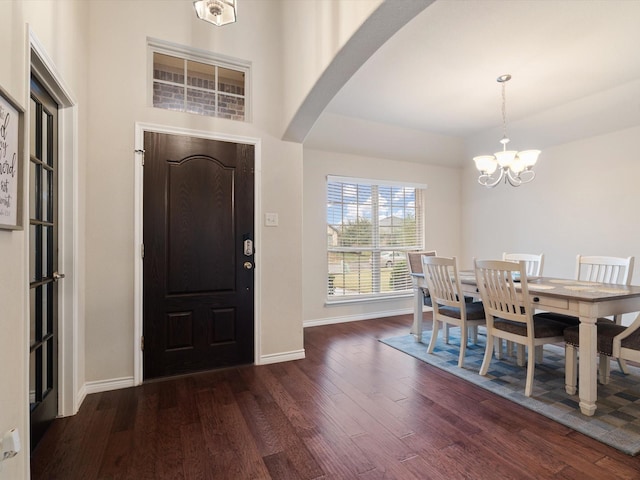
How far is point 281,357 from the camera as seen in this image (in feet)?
9.96

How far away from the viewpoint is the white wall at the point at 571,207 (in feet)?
12.0

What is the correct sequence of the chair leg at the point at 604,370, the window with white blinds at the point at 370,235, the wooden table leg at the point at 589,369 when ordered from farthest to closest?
the window with white blinds at the point at 370,235, the chair leg at the point at 604,370, the wooden table leg at the point at 589,369

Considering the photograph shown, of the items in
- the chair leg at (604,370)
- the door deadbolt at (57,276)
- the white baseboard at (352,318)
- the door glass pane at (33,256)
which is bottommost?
the white baseboard at (352,318)

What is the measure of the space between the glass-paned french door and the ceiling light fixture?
3.30 feet

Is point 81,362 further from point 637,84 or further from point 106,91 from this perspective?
point 637,84

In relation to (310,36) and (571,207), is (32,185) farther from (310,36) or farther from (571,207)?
(571,207)

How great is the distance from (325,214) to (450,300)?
6.89ft

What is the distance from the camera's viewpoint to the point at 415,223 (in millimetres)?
5312

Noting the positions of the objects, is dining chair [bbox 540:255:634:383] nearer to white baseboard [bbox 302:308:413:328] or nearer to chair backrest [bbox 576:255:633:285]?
chair backrest [bbox 576:255:633:285]

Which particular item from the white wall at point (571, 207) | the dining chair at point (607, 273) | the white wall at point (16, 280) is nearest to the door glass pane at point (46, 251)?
the white wall at point (16, 280)

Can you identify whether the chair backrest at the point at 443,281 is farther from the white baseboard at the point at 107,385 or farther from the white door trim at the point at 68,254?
the white door trim at the point at 68,254

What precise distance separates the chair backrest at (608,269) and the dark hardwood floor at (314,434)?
1789mm

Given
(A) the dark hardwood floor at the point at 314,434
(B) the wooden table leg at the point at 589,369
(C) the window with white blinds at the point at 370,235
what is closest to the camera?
(A) the dark hardwood floor at the point at 314,434

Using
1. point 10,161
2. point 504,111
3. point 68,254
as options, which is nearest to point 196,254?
point 68,254
